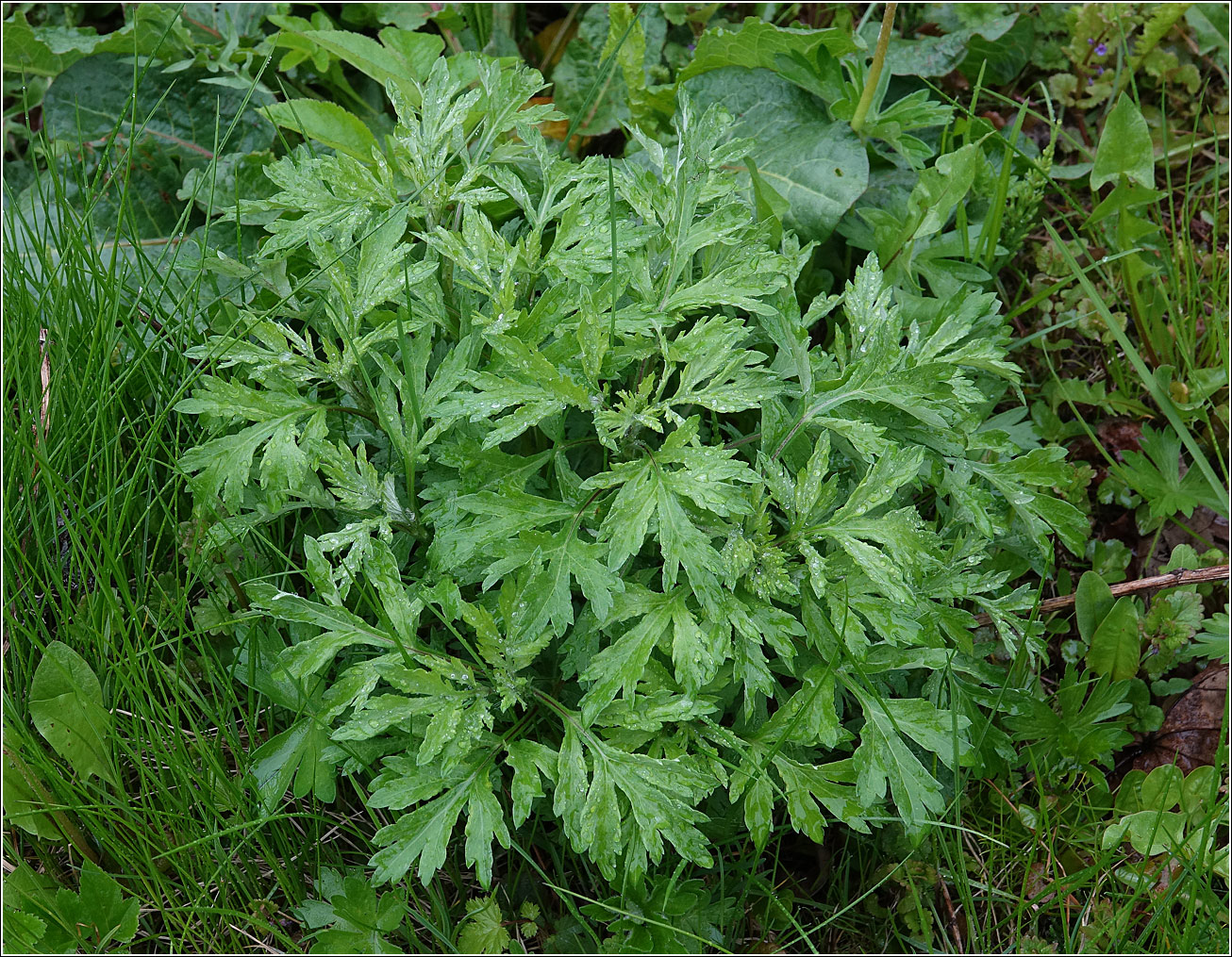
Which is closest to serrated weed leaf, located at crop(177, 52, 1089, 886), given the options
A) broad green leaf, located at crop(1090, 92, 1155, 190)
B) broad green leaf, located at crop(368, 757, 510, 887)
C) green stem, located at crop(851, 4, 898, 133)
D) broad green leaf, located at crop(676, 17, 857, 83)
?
broad green leaf, located at crop(368, 757, 510, 887)

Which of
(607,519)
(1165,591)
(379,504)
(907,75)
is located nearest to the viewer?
(607,519)

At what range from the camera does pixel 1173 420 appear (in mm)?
2547

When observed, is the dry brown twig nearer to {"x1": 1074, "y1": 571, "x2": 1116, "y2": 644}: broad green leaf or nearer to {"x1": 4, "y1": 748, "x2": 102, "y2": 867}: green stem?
{"x1": 1074, "y1": 571, "x2": 1116, "y2": 644}: broad green leaf

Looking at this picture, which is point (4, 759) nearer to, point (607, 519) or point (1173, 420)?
point (607, 519)

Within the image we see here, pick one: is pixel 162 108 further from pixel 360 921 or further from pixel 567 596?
pixel 360 921

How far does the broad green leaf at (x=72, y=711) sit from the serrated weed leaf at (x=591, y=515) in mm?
279

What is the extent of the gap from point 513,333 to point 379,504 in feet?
1.40

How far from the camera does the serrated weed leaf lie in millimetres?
1738

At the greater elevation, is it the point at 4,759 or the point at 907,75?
the point at 907,75

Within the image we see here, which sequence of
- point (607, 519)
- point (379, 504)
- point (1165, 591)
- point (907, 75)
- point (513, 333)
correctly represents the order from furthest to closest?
1. point (907, 75)
2. point (1165, 591)
3. point (379, 504)
4. point (513, 333)
5. point (607, 519)

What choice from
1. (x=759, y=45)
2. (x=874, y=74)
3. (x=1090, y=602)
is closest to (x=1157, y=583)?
(x=1090, y=602)

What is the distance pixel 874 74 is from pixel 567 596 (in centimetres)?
154

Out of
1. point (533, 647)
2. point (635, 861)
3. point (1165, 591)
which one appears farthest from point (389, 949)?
point (1165, 591)

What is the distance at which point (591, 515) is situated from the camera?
1.81m
